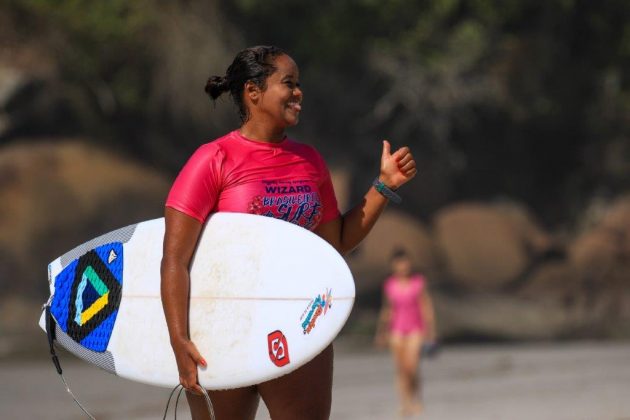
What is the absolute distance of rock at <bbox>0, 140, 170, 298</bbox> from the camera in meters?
16.9

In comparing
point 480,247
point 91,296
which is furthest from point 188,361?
point 480,247

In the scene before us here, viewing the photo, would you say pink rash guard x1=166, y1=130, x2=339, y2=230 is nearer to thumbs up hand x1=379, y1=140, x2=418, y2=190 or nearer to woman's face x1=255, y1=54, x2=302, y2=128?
woman's face x1=255, y1=54, x2=302, y2=128

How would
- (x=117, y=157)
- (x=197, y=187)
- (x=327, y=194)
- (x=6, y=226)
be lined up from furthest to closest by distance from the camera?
(x=117, y=157), (x=6, y=226), (x=327, y=194), (x=197, y=187)

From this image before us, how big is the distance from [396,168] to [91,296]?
1133 mm

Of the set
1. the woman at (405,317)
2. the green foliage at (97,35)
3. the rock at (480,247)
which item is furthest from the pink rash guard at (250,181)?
the rock at (480,247)

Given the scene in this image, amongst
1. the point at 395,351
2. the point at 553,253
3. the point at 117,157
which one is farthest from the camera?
the point at 553,253

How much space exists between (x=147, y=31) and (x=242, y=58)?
14280mm

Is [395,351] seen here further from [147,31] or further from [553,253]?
[553,253]

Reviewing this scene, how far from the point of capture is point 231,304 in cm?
390

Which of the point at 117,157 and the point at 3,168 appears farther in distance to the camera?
the point at 117,157

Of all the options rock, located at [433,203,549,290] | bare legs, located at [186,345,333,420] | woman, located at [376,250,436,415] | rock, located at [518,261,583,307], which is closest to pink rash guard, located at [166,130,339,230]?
bare legs, located at [186,345,333,420]

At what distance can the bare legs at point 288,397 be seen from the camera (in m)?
3.95

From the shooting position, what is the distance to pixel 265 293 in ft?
12.9

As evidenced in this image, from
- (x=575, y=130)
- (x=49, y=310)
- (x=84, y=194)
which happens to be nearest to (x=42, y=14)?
(x=84, y=194)
